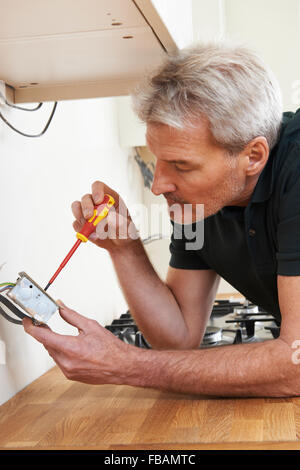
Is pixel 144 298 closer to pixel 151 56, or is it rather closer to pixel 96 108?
pixel 151 56

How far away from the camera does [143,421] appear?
893 millimetres

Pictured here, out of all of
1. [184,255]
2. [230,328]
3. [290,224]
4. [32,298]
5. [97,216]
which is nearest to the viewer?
[32,298]

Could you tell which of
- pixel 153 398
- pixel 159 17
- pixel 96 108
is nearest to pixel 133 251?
pixel 153 398

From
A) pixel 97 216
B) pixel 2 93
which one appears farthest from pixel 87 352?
pixel 2 93

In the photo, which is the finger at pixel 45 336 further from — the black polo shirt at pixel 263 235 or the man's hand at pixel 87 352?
the black polo shirt at pixel 263 235

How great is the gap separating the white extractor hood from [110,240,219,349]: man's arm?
1.12 feet

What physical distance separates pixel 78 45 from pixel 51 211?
0.51 m

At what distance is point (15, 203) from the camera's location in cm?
118

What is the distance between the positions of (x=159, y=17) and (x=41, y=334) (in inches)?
18.9

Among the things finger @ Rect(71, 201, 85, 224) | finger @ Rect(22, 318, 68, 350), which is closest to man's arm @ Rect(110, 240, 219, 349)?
finger @ Rect(71, 201, 85, 224)

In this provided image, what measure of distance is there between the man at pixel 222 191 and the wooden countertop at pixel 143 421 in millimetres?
38

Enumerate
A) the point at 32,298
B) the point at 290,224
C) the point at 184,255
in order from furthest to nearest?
the point at 184,255 < the point at 290,224 < the point at 32,298

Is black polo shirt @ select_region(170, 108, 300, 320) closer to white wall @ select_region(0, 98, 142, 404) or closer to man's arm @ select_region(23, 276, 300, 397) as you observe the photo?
man's arm @ select_region(23, 276, 300, 397)

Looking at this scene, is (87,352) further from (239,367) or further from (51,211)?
(51,211)
